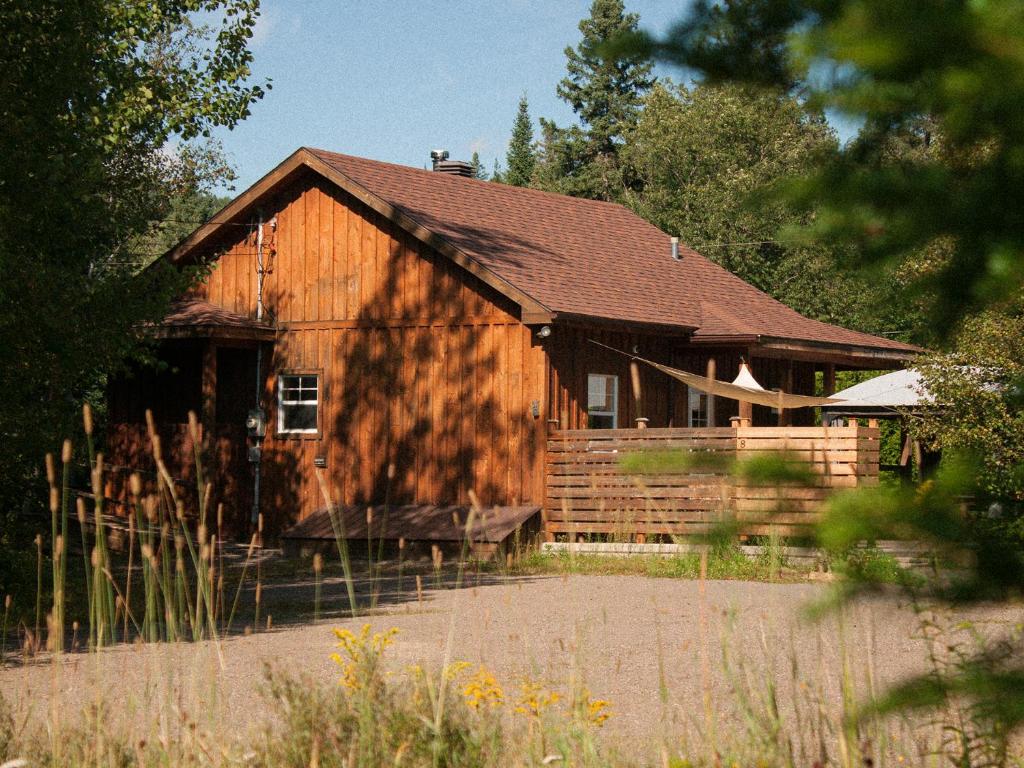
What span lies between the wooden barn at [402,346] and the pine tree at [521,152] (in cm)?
4224

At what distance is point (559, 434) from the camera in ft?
67.4

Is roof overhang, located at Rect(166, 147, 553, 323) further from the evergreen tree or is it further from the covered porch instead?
the evergreen tree

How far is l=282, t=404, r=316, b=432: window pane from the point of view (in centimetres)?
2311

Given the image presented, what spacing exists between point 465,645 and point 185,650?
2162 millimetres

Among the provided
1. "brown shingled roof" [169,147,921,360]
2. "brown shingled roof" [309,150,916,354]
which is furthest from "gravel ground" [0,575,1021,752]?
"brown shingled roof" [309,150,916,354]

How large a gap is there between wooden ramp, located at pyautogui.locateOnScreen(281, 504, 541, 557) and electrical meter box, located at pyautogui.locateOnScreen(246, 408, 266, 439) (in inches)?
71.3

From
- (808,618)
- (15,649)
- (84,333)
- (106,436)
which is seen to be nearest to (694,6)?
(808,618)

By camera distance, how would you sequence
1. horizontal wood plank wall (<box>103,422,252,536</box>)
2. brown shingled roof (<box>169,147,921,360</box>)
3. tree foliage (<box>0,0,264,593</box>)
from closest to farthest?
tree foliage (<box>0,0,264,593</box>) < brown shingled roof (<box>169,147,921,360</box>) < horizontal wood plank wall (<box>103,422,252,536</box>)

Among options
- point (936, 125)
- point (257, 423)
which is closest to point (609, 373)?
point (257, 423)

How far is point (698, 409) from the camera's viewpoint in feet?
81.6

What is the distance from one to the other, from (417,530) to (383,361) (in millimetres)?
3014

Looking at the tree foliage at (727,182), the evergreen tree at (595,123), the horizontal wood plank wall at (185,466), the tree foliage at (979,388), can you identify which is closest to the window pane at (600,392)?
the tree foliage at (979,388)

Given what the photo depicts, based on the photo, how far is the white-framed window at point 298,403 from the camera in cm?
2309

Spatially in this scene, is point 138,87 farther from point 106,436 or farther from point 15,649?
point 15,649
